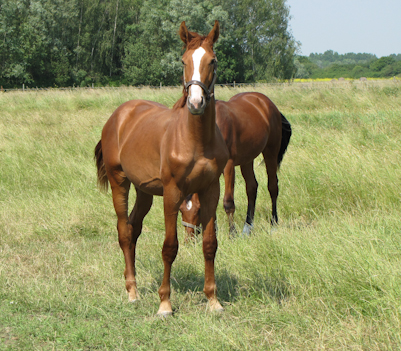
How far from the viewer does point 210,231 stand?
336 cm

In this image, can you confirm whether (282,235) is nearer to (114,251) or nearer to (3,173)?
(114,251)

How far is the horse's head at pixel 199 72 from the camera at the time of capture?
273cm

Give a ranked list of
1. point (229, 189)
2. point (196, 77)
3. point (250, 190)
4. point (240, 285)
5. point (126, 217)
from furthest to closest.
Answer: point (250, 190) < point (229, 189) < point (126, 217) < point (240, 285) < point (196, 77)

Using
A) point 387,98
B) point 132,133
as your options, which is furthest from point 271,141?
point 387,98

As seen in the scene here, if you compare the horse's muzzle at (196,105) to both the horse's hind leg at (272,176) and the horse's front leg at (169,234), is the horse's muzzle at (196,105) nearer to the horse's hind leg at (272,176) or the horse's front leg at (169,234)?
the horse's front leg at (169,234)

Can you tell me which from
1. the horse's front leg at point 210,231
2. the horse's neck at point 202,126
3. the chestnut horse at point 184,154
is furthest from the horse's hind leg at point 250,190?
the horse's neck at point 202,126

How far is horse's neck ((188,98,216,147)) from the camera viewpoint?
3084 mm

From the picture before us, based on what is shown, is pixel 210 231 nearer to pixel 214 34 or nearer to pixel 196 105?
pixel 196 105

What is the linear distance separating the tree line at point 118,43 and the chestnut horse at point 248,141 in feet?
125

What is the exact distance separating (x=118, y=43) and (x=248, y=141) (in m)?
50.9

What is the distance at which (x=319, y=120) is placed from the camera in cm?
1095

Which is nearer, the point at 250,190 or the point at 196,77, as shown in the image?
the point at 196,77

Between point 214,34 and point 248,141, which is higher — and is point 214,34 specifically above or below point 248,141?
above

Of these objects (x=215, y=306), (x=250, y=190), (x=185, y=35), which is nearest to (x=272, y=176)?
(x=250, y=190)
